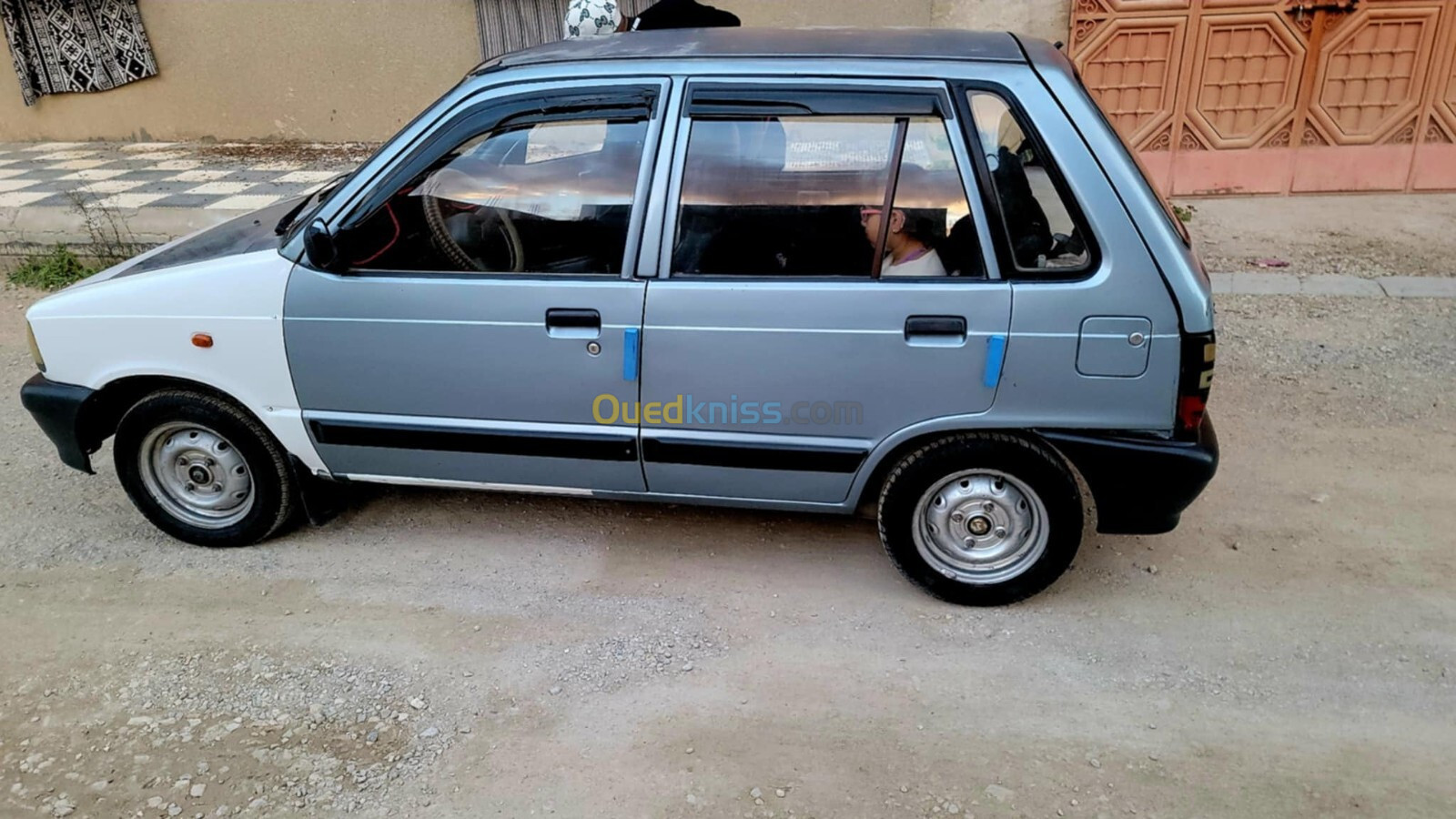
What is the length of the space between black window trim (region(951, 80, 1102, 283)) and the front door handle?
4.11 ft

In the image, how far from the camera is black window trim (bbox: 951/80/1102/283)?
303 centimetres

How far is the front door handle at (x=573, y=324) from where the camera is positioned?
3.27 m

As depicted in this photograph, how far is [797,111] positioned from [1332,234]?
573 centimetres

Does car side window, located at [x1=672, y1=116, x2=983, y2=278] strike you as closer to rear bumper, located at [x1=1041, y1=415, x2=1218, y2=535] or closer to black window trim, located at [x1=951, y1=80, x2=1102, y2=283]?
black window trim, located at [x1=951, y1=80, x2=1102, y2=283]

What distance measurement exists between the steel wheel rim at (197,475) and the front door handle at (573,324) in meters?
1.37

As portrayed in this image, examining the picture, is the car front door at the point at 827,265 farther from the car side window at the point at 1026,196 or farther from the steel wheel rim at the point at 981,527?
the steel wheel rim at the point at 981,527

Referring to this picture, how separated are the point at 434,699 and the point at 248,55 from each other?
8.34 m

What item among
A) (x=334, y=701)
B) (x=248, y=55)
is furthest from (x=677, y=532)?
(x=248, y=55)

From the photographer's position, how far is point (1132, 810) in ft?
8.65

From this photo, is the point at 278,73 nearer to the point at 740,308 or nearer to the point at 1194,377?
the point at 740,308

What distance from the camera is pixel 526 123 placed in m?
3.32

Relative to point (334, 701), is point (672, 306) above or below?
above

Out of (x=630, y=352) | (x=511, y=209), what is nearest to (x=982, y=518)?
(x=630, y=352)

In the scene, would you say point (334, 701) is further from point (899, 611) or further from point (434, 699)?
point (899, 611)
